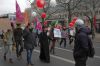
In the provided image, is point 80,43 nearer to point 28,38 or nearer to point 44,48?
point 28,38

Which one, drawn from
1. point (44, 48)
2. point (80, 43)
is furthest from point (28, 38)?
point (80, 43)

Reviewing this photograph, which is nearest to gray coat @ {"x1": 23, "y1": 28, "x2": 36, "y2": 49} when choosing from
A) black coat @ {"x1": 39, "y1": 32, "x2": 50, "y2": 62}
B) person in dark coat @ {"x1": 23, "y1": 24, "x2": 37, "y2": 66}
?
person in dark coat @ {"x1": 23, "y1": 24, "x2": 37, "y2": 66}

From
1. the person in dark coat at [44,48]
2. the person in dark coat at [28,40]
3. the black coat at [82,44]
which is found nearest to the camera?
the black coat at [82,44]

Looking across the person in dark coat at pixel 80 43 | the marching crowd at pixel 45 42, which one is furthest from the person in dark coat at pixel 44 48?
the person in dark coat at pixel 80 43

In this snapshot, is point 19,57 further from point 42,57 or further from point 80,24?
point 80,24

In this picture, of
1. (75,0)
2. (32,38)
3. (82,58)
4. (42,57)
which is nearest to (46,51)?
(42,57)

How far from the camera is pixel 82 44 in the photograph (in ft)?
26.2

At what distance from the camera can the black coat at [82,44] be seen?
7973 millimetres

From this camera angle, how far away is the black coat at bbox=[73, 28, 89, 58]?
26.2ft

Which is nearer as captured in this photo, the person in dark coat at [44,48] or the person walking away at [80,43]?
the person walking away at [80,43]

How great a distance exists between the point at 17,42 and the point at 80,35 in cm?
749

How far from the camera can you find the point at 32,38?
12766 mm

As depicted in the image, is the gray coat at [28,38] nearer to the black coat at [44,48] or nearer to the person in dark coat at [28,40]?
the person in dark coat at [28,40]

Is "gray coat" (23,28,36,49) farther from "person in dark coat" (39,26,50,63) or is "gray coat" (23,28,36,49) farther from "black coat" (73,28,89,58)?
"black coat" (73,28,89,58)
